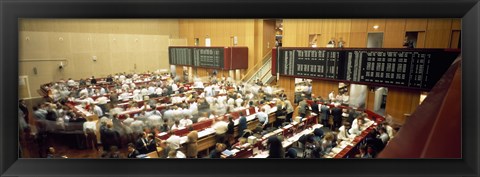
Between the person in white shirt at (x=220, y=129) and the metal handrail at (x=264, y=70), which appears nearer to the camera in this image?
the person in white shirt at (x=220, y=129)


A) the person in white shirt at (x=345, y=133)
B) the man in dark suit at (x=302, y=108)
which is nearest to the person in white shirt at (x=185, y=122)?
the man in dark suit at (x=302, y=108)

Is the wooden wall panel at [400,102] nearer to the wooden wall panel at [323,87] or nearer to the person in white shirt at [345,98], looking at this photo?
the person in white shirt at [345,98]

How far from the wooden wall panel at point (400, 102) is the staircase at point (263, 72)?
102 inches

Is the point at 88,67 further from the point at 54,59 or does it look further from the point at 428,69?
the point at 428,69

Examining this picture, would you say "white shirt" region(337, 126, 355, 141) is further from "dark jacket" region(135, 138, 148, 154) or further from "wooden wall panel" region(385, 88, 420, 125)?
"dark jacket" region(135, 138, 148, 154)

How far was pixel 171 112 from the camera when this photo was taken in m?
5.25

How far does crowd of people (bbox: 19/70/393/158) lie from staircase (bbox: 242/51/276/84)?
0.20 metres

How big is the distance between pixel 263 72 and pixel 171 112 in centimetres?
257

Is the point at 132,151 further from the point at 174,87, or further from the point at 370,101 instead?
the point at 370,101

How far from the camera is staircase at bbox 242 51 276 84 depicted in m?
6.52

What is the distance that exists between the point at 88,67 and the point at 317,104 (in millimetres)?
4729

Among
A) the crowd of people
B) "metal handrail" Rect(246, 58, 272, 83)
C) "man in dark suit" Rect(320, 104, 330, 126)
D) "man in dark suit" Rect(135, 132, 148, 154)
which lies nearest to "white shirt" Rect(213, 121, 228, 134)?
the crowd of people

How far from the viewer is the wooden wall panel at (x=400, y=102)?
13.6ft
